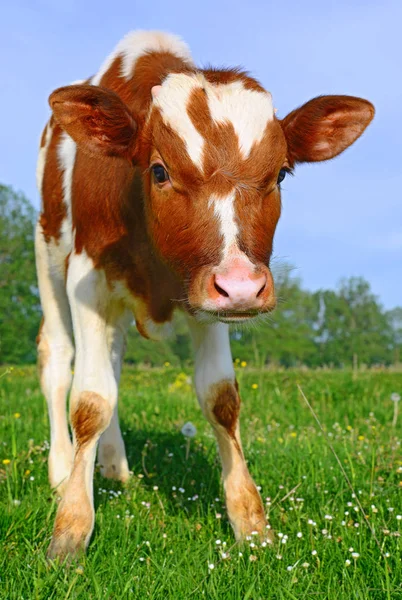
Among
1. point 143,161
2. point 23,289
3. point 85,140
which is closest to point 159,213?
point 143,161

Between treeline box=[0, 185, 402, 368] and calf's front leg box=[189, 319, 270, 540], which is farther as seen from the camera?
treeline box=[0, 185, 402, 368]

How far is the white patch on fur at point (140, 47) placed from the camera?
17.3ft

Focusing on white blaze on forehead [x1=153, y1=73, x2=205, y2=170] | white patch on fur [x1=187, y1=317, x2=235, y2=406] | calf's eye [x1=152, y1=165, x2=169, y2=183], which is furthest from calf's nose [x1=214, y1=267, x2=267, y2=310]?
white patch on fur [x1=187, y1=317, x2=235, y2=406]

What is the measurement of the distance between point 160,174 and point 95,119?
0.60 metres

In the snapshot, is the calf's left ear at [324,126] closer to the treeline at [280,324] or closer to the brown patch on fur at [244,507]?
the brown patch on fur at [244,507]

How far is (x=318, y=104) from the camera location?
4.49m

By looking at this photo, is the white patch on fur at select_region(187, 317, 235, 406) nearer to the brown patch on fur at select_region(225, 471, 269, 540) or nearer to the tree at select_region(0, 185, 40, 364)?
the brown patch on fur at select_region(225, 471, 269, 540)

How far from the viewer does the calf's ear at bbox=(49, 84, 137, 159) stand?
13.6ft

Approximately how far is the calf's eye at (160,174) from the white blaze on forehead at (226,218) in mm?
429

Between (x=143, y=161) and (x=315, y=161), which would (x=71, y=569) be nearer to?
(x=143, y=161)

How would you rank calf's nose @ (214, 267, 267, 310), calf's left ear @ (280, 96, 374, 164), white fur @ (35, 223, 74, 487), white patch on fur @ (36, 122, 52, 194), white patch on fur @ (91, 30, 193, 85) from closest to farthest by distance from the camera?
calf's nose @ (214, 267, 267, 310), calf's left ear @ (280, 96, 374, 164), white patch on fur @ (91, 30, 193, 85), white fur @ (35, 223, 74, 487), white patch on fur @ (36, 122, 52, 194)

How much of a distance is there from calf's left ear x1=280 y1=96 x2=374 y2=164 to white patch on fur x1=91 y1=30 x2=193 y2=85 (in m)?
1.28

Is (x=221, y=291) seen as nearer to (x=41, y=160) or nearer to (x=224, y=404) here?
(x=224, y=404)

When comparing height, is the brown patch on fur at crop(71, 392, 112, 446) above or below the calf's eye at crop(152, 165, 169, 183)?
below
